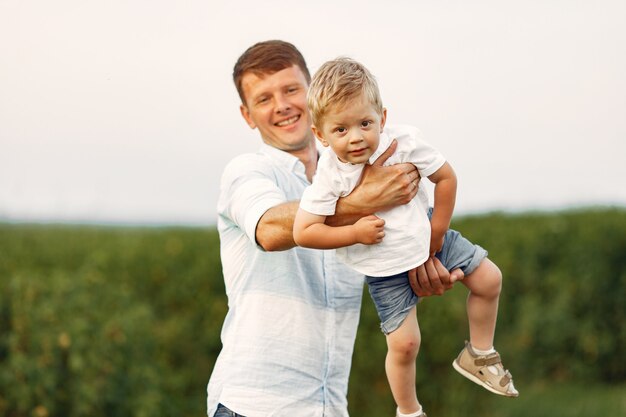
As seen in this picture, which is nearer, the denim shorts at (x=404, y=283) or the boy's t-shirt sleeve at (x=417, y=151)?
the boy's t-shirt sleeve at (x=417, y=151)

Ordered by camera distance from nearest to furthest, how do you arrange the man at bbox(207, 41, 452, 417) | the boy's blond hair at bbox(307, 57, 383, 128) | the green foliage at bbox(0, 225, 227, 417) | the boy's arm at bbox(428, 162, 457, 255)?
the boy's blond hair at bbox(307, 57, 383, 128), the boy's arm at bbox(428, 162, 457, 255), the man at bbox(207, 41, 452, 417), the green foliage at bbox(0, 225, 227, 417)

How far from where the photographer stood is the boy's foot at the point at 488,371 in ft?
11.2

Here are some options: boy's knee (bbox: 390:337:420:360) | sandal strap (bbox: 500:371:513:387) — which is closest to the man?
boy's knee (bbox: 390:337:420:360)

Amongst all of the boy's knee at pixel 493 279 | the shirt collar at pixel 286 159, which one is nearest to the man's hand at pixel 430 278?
the boy's knee at pixel 493 279

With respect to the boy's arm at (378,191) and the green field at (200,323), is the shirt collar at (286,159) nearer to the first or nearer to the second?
the boy's arm at (378,191)

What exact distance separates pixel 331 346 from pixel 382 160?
2.77ft

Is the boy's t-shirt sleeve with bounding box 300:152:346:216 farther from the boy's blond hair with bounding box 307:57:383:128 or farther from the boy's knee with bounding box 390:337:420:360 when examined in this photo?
the boy's knee with bounding box 390:337:420:360

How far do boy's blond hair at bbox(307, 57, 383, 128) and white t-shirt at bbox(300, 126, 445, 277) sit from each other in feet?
0.54

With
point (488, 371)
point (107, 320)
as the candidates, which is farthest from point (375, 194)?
point (107, 320)

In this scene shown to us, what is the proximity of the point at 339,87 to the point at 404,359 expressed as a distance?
3.27ft

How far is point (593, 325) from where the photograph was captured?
367 inches

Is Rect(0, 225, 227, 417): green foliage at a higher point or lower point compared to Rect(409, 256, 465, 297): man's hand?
lower

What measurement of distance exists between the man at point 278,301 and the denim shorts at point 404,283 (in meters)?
0.33

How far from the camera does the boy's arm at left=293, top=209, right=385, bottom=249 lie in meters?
3.04
